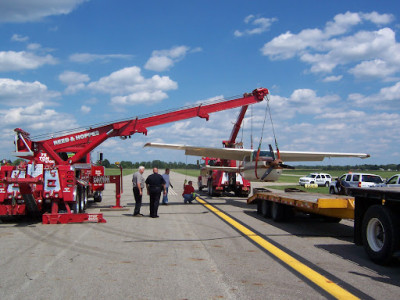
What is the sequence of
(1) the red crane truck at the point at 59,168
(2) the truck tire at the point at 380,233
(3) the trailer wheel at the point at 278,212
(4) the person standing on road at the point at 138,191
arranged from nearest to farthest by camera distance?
1. (2) the truck tire at the point at 380,233
2. (1) the red crane truck at the point at 59,168
3. (3) the trailer wheel at the point at 278,212
4. (4) the person standing on road at the point at 138,191

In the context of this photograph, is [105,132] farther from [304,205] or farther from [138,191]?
[304,205]

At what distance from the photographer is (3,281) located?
582 centimetres

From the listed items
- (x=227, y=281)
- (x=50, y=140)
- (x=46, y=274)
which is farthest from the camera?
(x=50, y=140)

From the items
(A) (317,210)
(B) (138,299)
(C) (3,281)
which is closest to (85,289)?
(B) (138,299)

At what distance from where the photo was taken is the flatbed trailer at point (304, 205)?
8953 millimetres

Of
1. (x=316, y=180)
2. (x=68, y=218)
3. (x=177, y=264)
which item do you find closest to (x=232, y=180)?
(x=68, y=218)

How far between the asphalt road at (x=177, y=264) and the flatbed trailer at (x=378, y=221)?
0.29 meters

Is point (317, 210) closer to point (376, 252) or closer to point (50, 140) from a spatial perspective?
point (376, 252)

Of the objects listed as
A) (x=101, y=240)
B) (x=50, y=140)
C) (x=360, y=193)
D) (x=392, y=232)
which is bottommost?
(x=101, y=240)

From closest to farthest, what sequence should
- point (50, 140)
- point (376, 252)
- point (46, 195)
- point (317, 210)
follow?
point (376, 252), point (317, 210), point (46, 195), point (50, 140)

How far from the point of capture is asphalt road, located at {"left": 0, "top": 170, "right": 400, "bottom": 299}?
17.5 feet

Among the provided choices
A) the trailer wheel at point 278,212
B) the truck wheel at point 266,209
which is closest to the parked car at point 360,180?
the truck wheel at point 266,209

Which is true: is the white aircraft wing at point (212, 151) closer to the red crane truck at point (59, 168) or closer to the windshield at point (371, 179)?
the red crane truck at point (59, 168)

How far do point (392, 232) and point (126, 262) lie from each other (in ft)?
14.4
